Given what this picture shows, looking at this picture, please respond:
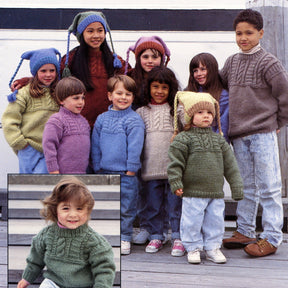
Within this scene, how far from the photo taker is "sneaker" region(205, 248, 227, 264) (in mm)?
2766

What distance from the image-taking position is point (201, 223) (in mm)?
2865

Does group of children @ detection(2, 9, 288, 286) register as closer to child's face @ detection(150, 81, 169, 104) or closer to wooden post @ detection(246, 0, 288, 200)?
child's face @ detection(150, 81, 169, 104)

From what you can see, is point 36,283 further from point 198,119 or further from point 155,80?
point 155,80

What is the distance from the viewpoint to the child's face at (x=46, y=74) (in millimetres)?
3100

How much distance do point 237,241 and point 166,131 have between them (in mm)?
787

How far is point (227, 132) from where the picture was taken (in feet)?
10.4

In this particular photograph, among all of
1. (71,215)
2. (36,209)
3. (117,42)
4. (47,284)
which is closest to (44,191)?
(36,209)

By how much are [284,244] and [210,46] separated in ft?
4.89

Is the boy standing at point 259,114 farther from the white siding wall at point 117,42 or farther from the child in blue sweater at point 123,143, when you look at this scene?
the white siding wall at point 117,42

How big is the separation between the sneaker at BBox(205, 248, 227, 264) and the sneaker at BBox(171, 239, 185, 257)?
15cm

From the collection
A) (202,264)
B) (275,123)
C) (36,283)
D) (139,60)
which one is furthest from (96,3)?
(36,283)

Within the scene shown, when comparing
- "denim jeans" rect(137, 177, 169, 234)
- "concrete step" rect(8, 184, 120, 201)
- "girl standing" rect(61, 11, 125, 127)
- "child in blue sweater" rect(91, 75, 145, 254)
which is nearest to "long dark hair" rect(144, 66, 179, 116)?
"child in blue sweater" rect(91, 75, 145, 254)

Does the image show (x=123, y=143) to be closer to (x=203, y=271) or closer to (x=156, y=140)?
(x=156, y=140)

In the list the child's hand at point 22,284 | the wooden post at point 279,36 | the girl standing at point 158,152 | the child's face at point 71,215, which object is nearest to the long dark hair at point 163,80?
the girl standing at point 158,152
